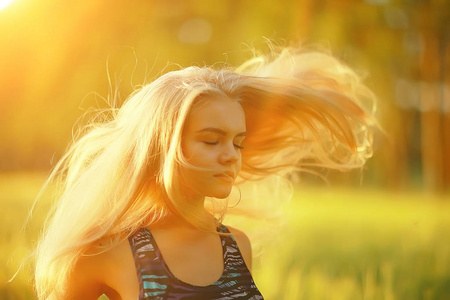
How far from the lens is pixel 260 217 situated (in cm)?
267

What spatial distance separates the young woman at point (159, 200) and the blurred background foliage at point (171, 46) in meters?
1.93

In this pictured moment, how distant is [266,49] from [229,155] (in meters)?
1.02

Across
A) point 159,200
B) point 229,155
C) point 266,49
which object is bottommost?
point 159,200

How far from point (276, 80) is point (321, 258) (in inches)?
50.9

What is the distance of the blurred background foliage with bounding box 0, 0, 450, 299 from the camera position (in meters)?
Answer: 2.90

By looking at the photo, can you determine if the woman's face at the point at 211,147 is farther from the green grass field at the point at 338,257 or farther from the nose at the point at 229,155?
the green grass field at the point at 338,257

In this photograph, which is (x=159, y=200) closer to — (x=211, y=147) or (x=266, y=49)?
(x=211, y=147)

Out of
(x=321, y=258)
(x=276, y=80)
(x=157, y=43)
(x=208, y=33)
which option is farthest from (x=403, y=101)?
(x=276, y=80)

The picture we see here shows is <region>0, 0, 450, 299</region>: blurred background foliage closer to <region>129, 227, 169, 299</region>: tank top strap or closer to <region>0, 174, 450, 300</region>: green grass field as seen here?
<region>0, 174, 450, 300</region>: green grass field

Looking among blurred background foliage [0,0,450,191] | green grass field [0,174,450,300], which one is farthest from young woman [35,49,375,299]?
blurred background foliage [0,0,450,191]

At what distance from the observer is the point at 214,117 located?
1.89 m

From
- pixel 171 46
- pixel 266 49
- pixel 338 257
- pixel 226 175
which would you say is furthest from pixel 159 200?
pixel 171 46

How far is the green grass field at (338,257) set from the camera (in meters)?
2.73

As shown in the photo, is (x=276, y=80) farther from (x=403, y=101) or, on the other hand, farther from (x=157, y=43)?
(x=403, y=101)
